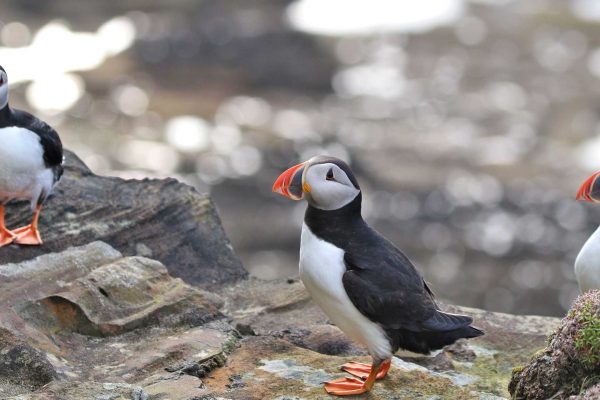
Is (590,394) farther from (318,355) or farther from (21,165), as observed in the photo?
(21,165)

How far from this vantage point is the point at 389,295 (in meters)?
5.47

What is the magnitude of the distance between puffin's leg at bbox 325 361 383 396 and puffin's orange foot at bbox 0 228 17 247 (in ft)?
7.94

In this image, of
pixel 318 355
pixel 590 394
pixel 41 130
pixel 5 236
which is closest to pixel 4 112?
pixel 41 130

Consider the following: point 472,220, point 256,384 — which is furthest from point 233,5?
point 256,384

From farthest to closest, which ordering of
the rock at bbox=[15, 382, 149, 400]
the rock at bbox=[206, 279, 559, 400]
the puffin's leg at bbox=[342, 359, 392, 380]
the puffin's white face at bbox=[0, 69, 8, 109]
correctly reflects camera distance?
the puffin's white face at bbox=[0, 69, 8, 109] → the puffin's leg at bbox=[342, 359, 392, 380] → the rock at bbox=[206, 279, 559, 400] → the rock at bbox=[15, 382, 149, 400]

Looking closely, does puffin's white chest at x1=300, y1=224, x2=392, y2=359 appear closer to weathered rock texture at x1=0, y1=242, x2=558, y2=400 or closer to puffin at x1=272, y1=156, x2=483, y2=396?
puffin at x1=272, y1=156, x2=483, y2=396

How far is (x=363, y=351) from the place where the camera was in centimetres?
634

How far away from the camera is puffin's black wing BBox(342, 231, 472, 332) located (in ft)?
17.9

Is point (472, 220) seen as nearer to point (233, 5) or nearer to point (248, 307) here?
point (248, 307)

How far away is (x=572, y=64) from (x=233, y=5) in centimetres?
763

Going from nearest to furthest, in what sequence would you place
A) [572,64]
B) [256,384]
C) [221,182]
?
[256,384]
[221,182]
[572,64]

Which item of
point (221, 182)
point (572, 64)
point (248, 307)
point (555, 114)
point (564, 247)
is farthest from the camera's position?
point (572, 64)

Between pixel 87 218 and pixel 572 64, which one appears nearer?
pixel 87 218

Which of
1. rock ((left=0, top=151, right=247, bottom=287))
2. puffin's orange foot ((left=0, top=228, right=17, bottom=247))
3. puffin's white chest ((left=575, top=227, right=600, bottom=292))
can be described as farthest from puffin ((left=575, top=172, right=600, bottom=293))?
puffin's orange foot ((left=0, top=228, right=17, bottom=247))
